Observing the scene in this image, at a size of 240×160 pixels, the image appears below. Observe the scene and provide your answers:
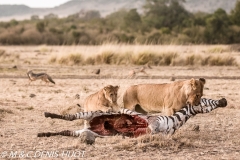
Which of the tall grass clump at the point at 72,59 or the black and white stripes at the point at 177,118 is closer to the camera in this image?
the black and white stripes at the point at 177,118

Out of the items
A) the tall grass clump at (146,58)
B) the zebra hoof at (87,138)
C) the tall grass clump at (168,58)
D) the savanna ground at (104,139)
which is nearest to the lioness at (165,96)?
the savanna ground at (104,139)

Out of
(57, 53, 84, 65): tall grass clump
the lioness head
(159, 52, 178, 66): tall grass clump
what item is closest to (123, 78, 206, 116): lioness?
the lioness head

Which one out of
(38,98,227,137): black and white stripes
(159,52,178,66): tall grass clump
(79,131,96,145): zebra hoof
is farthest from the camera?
(159,52,178,66): tall grass clump

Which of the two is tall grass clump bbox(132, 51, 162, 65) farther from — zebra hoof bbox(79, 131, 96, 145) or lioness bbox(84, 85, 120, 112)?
zebra hoof bbox(79, 131, 96, 145)

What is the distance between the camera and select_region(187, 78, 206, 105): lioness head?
9.31 metres

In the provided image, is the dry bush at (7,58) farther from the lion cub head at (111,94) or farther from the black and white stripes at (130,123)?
the black and white stripes at (130,123)

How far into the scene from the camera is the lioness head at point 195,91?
9.31m

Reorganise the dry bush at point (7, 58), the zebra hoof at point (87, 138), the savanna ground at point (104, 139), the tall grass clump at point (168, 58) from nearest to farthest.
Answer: the savanna ground at point (104, 139)
the zebra hoof at point (87, 138)
the tall grass clump at point (168, 58)
the dry bush at point (7, 58)

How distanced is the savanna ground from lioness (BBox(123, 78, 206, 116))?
472 mm

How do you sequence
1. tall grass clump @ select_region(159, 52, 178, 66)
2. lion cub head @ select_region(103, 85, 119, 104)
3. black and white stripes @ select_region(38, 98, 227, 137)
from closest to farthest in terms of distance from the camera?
1. black and white stripes @ select_region(38, 98, 227, 137)
2. lion cub head @ select_region(103, 85, 119, 104)
3. tall grass clump @ select_region(159, 52, 178, 66)

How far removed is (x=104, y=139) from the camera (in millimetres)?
8891

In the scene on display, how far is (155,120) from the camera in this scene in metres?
8.87

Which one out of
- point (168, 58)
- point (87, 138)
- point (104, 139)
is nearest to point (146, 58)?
point (168, 58)

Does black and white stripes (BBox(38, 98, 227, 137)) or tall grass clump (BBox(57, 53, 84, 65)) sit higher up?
black and white stripes (BBox(38, 98, 227, 137))
